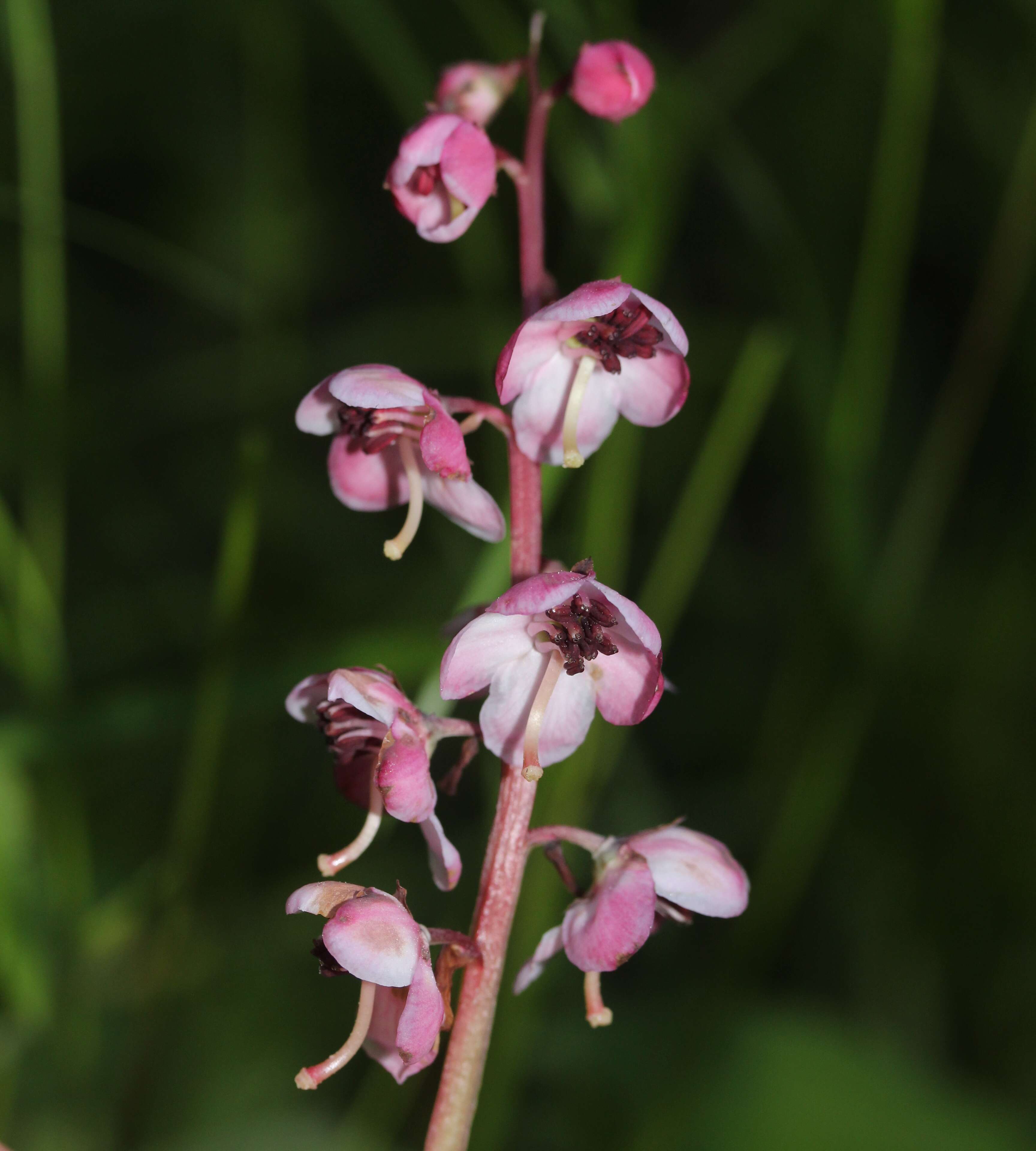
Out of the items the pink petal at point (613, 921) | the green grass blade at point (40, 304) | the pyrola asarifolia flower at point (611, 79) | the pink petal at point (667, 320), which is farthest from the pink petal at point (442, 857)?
the green grass blade at point (40, 304)

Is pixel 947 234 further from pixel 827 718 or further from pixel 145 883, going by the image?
pixel 145 883

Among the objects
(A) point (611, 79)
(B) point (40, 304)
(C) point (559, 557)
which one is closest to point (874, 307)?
(C) point (559, 557)

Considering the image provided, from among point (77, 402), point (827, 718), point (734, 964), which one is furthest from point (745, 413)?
point (77, 402)

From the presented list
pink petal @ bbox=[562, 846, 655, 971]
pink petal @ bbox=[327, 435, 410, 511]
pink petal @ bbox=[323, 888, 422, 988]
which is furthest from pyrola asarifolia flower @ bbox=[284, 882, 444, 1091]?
pink petal @ bbox=[327, 435, 410, 511]

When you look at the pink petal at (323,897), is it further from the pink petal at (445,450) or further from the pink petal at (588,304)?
the pink petal at (588,304)

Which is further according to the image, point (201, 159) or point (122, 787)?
point (201, 159)

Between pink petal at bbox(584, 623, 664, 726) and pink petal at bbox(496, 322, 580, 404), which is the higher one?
pink petal at bbox(496, 322, 580, 404)

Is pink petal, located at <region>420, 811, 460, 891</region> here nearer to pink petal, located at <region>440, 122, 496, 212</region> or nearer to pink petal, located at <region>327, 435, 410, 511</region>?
pink petal, located at <region>327, 435, 410, 511</region>
